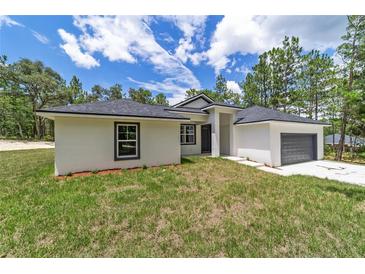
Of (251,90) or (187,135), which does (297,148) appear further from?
(251,90)

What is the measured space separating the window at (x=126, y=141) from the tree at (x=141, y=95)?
1191 inches

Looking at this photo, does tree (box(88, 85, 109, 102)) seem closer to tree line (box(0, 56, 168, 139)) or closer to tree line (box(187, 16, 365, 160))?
tree line (box(0, 56, 168, 139))

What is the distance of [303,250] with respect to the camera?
263 cm

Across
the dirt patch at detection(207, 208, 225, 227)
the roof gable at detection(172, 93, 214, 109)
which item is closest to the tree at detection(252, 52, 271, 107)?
the roof gable at detection(172, 93, 214, 109)

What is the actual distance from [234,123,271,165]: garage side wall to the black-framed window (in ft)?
11.1

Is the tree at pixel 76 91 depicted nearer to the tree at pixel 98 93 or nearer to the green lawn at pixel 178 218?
the tree at pixel 98 93

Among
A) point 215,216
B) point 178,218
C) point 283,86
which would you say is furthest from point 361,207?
point 283,86

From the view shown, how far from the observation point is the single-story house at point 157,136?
6938 mm

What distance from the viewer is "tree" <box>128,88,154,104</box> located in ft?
121

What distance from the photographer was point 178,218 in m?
3.56

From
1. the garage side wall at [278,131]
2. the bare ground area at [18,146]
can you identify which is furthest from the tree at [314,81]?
the bare ground area at [18,146]

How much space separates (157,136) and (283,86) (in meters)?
21.8
